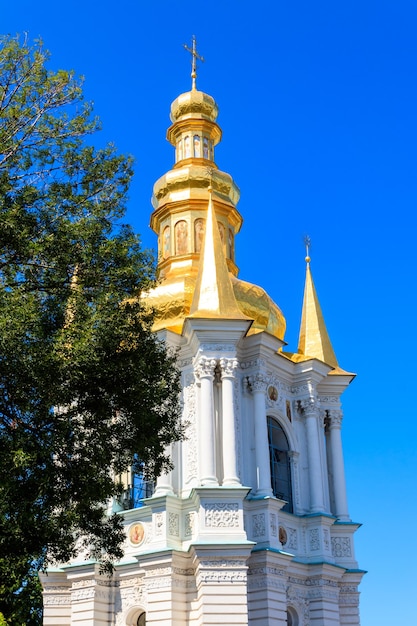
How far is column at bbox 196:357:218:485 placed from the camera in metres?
20.9

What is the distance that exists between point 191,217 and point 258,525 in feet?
36.0

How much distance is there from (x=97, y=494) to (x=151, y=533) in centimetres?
887

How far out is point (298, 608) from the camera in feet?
73.6

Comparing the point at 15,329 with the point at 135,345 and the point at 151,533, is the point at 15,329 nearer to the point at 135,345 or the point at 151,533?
the point at 135,345

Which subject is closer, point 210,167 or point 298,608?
point 298,608

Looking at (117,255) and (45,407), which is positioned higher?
(117,255)

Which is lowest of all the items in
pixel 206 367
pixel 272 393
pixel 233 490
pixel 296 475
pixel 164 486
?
pixel 233 490

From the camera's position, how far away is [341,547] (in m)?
24.4

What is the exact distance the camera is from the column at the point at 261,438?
22062mm

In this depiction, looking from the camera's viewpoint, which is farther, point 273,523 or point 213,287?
point 213,287

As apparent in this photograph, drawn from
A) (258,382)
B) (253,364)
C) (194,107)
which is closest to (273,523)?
(258,382)

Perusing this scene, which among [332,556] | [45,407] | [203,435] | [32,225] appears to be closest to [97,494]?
[45,407]

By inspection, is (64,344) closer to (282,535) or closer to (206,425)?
(206,425)

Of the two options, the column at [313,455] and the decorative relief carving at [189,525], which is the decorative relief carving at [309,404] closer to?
the column at [313,455]
